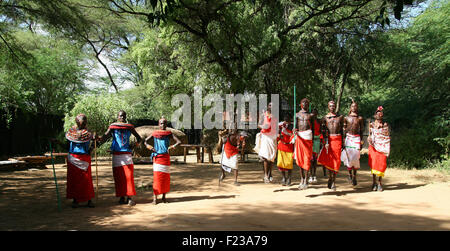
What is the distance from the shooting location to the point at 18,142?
17.0 m

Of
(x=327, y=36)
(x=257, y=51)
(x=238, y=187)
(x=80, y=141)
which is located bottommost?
(x=238, y=187)

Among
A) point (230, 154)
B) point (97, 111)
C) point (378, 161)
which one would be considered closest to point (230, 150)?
point (230, 154)

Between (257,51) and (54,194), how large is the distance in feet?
29.9

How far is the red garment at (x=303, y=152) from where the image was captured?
8164 mm

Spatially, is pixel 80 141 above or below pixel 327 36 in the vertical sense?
below

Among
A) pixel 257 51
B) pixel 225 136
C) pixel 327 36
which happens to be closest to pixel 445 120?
pixel 327 36

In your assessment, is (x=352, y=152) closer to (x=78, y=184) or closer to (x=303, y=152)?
(x=303, y=152)

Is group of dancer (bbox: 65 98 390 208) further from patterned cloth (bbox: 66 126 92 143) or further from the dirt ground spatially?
the dirt ground

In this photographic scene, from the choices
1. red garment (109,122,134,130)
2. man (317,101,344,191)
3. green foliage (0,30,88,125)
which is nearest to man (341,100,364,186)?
man (317,101,344,191)

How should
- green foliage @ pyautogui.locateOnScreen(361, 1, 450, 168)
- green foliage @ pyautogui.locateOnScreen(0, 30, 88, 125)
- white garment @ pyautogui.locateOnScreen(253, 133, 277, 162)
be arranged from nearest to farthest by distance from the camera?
white garment @ pyautogui.locateOnScreen(253, 133, 277, 162)
green foliage @ pyautogui.locateOnScreen(361, 1, 450, 168)
green foliage @ pyautogui.locateOnScreen(0, 30, 88, 125)

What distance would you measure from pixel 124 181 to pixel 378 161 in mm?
5773

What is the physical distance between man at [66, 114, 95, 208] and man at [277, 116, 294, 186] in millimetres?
4695

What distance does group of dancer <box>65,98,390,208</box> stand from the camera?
6.57 meters

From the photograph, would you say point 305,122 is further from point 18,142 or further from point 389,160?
point 18,142
